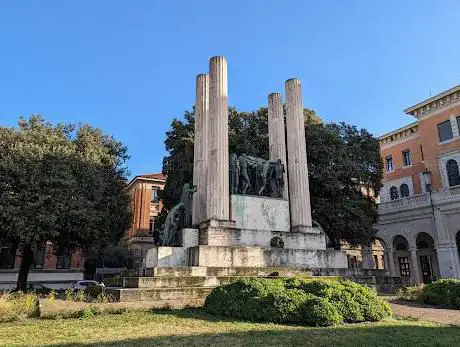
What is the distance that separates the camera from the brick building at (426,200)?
1300 inches

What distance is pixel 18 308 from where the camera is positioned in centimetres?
860

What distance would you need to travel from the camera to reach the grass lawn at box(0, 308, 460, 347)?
19.6 ft

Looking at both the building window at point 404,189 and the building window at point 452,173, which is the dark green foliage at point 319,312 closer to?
the building window at point 452,173

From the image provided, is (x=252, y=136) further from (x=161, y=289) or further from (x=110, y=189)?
(x=161, y=289)

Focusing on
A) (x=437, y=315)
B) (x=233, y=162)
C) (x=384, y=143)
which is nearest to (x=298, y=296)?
(x=437, y=315)

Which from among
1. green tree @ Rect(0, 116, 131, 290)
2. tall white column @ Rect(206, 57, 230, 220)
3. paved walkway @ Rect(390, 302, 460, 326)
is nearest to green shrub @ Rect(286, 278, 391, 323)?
paved walkway @ Rect(390, 302, 460, 326)

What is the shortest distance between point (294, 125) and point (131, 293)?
1252 cm

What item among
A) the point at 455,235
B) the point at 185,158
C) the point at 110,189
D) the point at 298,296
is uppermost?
Answer: the point at 185,158

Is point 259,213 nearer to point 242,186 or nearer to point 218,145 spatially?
point 242,186

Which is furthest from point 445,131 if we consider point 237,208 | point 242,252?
point 242,252

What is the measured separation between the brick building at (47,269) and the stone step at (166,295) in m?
34.1

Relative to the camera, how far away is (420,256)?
3831 cm

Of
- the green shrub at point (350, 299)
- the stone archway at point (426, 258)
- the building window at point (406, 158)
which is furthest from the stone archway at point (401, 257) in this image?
the green shrub at point (350, 299)

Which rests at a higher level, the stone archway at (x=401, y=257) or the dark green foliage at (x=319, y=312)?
the stone archway at (x=401, y=257)
